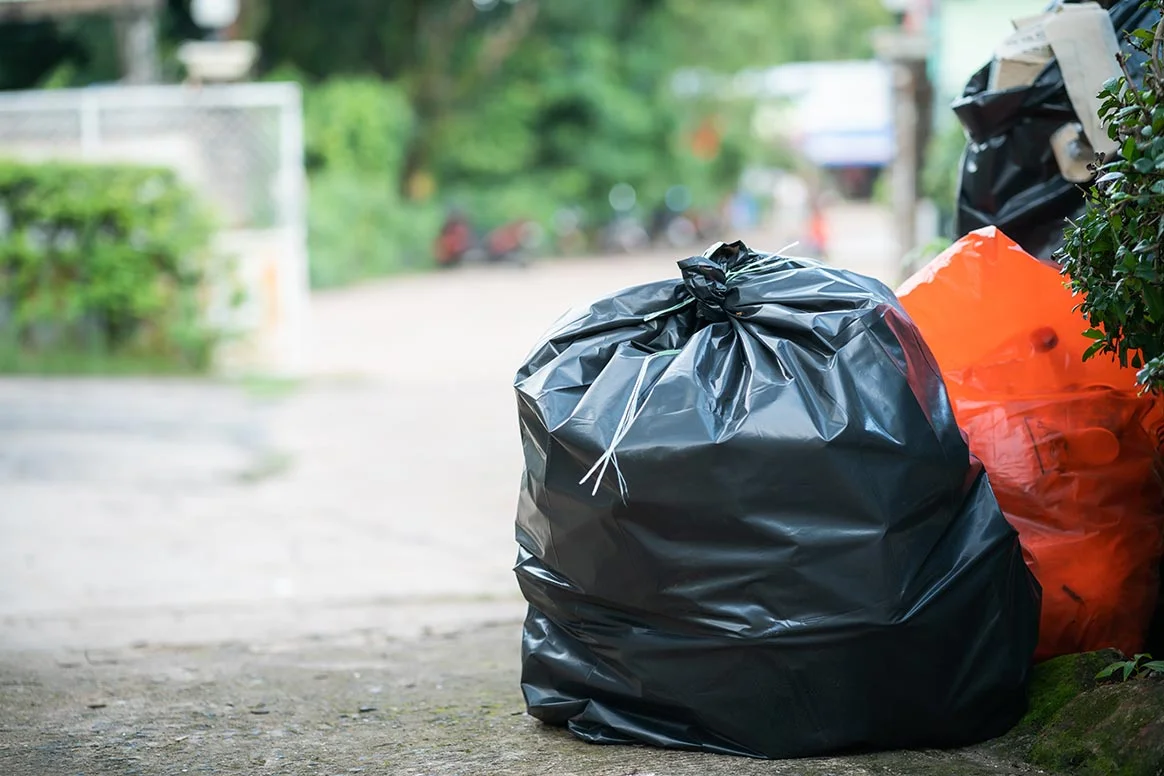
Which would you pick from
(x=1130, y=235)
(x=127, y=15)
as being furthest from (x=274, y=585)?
(x=127, y=15)

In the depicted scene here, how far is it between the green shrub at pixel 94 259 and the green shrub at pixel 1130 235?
29.0 feet

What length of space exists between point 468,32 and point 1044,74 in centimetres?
2357

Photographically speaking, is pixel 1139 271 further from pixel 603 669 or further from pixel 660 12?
pixel 660 12

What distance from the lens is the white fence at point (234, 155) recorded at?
10836 mm

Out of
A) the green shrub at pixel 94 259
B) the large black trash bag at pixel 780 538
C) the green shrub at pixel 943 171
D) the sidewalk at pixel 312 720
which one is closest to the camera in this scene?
the large black trash bag at pixel 780 538

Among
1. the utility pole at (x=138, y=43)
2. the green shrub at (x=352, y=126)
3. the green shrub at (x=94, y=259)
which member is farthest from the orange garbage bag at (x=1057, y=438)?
the green shrub at (x=352, y=126)

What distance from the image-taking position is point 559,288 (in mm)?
20281

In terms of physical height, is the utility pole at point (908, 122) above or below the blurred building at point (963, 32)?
below

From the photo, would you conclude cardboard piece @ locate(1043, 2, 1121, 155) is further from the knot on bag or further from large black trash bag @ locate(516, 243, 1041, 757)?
the knot on bag

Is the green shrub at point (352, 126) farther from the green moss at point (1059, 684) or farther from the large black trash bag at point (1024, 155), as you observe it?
the green moss at point (1059, 684)

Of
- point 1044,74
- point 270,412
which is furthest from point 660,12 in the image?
point 1044,74

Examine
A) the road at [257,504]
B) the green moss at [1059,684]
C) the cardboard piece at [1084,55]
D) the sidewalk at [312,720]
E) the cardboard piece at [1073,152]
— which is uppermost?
the cardboard piece at [1084,55]

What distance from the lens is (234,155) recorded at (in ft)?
36.0

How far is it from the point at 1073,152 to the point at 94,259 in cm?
861
